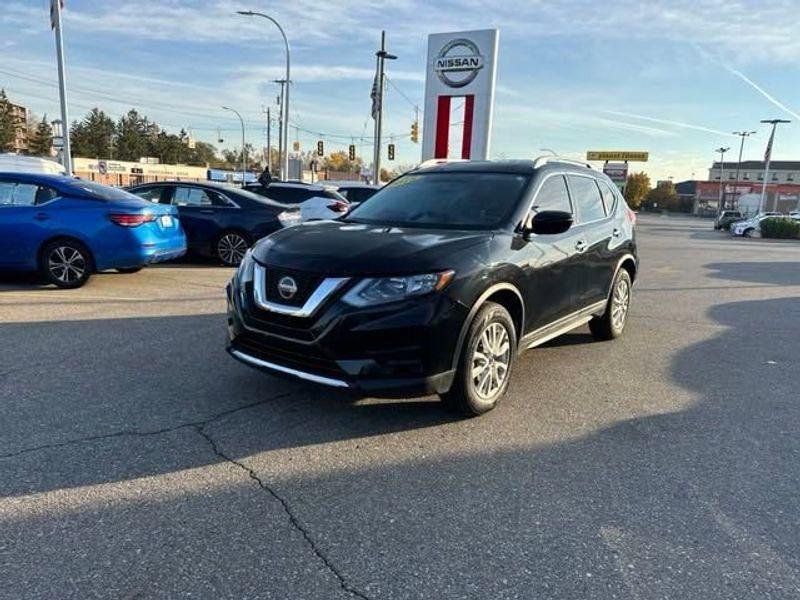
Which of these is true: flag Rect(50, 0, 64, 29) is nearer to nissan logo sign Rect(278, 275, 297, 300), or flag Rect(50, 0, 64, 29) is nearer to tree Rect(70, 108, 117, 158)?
nissan logo sign Rect(278, 275, 297, 300)

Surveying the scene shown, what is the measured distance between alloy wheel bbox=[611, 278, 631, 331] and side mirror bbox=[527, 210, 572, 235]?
88.0 inches

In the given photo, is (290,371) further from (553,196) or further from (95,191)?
(95,191)

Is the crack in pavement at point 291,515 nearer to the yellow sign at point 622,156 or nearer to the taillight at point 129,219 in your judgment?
the taillight at point 129,219

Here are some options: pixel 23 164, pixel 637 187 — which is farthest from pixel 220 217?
pixel 637 187

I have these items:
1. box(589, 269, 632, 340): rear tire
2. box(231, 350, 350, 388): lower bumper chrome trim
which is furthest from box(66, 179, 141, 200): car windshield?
box(589, 269, 632, 340): rear tire

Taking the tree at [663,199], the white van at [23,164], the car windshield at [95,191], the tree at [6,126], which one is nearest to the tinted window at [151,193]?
the car windshield at [95,191]

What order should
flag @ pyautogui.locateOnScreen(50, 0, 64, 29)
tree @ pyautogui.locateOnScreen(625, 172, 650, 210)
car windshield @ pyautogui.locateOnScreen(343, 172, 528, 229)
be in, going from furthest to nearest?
tree @ pyautogui.locateOnScreen(625, 172, 650, 210) < flag @ pyautogui.locateOnScreen(50, 0, 64, 29) < car windshield @ pyautogui.locateOnScreen(343, 172, 528, 229)

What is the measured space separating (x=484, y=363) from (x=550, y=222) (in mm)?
1187

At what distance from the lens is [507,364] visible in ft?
14.7

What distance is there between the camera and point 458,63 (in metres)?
19.9

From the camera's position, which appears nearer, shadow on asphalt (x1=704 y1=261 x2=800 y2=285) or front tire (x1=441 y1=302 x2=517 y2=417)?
front tire (x1=441 y1=302 x2=517 y2=417)

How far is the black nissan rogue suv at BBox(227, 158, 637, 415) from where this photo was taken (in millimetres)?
3711

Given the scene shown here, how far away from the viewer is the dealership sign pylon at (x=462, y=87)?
63.9 ft

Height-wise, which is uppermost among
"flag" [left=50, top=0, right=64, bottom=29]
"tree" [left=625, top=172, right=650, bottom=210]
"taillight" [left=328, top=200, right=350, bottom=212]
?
"flag" [left=50, top=0, right=64, bottom=29]
